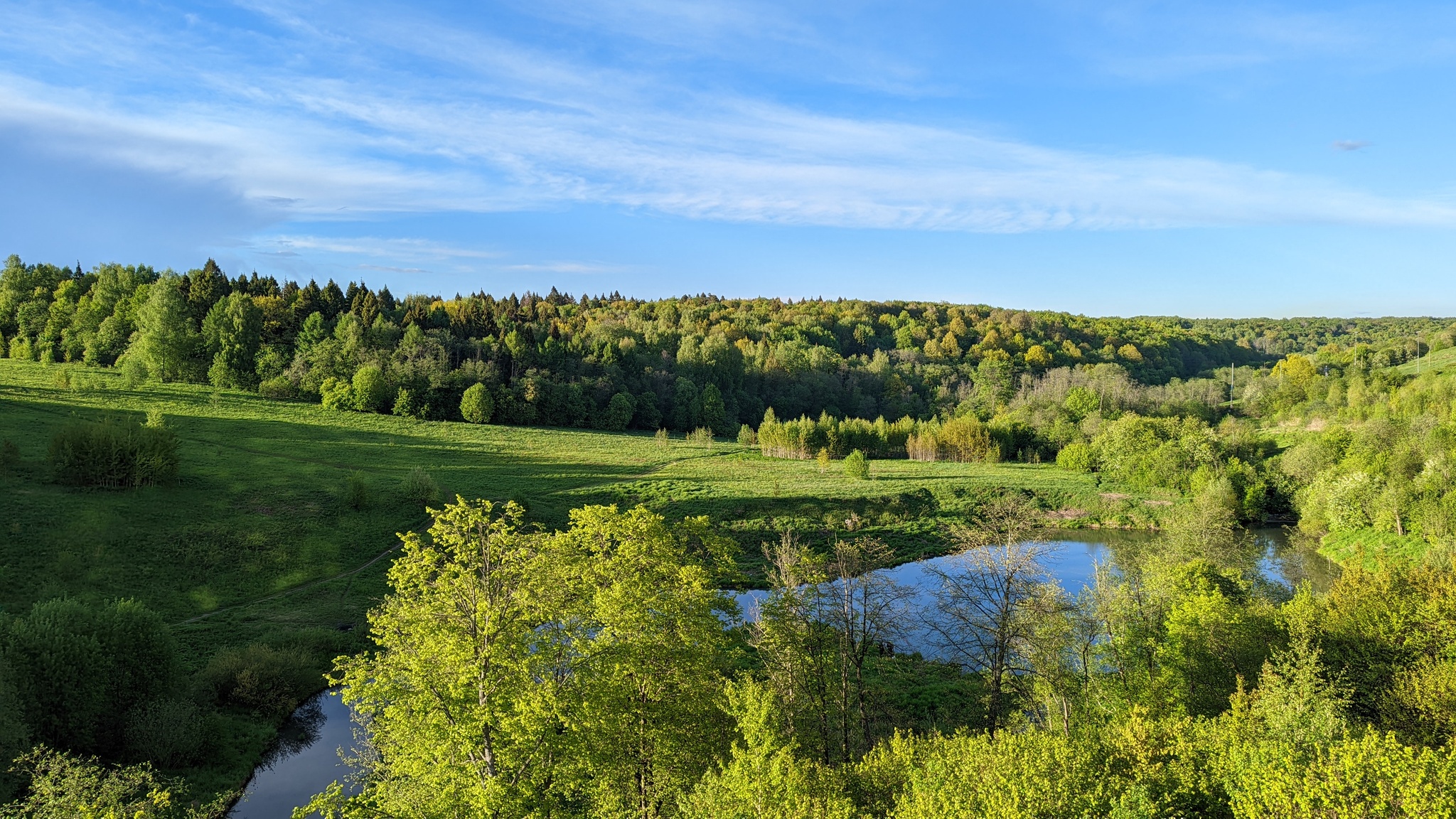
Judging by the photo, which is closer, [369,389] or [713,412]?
[369,389]

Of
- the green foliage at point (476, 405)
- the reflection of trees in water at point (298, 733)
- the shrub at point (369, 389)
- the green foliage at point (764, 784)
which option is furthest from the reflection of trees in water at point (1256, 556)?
the shrub at point (369, 389)

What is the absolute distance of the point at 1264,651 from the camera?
2209 centimetres

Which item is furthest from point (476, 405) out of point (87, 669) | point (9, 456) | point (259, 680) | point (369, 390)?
point (87, 669)

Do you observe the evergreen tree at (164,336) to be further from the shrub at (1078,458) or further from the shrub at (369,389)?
the shrub at (1078,458)

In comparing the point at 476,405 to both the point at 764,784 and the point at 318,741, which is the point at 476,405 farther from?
the point at 764,784

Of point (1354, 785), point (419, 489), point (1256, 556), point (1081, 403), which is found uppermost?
point (1081, 403)

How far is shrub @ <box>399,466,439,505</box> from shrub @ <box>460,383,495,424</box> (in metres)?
32.4

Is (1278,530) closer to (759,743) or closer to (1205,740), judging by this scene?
(1205,740)

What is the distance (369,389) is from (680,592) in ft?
226

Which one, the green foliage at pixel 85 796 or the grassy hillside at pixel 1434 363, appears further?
the grassy hillside at pixel 1434 363

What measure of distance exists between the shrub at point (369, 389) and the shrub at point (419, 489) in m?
31.8

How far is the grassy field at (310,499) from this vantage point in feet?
108

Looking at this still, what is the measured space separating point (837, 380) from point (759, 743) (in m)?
108

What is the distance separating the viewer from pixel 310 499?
45094 mm
